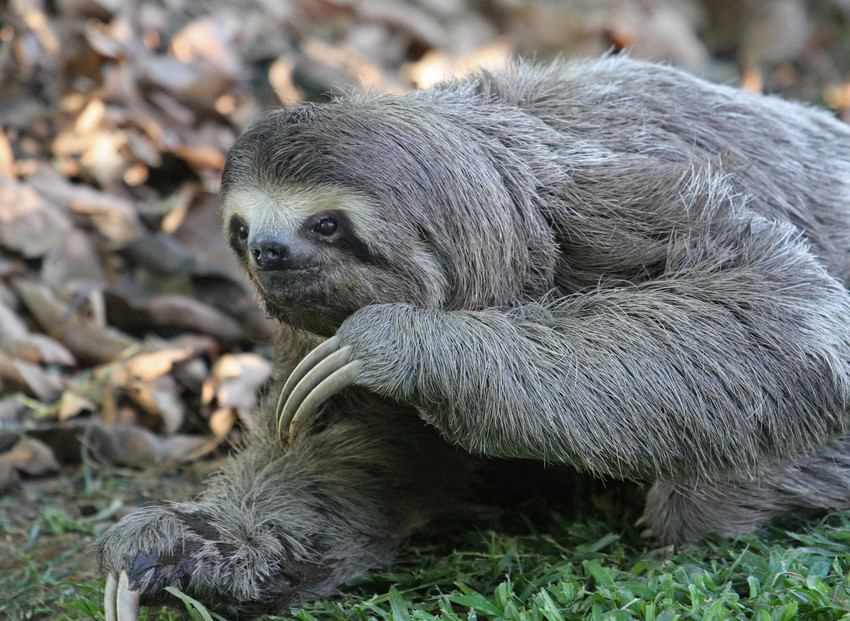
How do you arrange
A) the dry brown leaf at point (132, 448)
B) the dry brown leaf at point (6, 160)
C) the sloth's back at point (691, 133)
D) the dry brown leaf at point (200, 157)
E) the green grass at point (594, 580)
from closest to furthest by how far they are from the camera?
1. the green grass at point (594, 580)
2. the sloth's back at point (691, 133)
3. the dry brown leaf at point (132, 448)
4. the dry brown leaf at point (6, 160)
5. the dry brown leaf at point (200, 157)

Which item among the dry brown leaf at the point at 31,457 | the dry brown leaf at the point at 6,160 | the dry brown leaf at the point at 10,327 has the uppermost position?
the dry brown leaf at the point at 6,160

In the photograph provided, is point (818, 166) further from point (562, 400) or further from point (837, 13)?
point (837, 13)

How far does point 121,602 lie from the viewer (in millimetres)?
3537

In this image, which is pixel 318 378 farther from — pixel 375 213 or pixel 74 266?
pixel 74 266

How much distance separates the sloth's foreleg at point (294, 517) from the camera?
3.71 metres

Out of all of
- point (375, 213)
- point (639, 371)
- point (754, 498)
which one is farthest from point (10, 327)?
point (754, 498)

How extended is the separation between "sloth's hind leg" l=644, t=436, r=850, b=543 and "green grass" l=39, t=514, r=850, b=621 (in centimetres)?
8

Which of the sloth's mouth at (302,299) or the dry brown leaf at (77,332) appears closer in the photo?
the sloth's mouth at (302,299)

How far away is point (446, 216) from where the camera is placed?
370 centimetres

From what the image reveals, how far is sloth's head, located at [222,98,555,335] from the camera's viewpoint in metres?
3.51

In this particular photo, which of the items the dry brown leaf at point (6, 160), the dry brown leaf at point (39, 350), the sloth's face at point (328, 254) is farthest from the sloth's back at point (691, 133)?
the dry brown leaf at point (6, 160)

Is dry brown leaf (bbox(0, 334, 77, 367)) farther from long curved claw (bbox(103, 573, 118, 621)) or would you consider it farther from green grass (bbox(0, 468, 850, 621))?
long curved claw (bbox(103, 573, 118, 621))

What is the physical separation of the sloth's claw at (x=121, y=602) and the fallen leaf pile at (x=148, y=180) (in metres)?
1.60

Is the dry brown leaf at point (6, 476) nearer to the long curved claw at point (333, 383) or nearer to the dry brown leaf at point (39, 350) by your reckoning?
the dry brown leaf at point (39, 350)
